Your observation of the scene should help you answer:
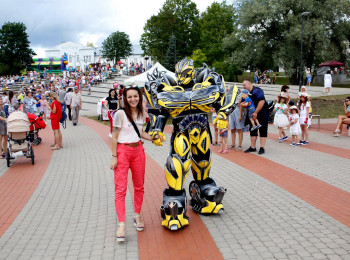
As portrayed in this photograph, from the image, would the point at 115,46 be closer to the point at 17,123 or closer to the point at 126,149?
the point at 17,123

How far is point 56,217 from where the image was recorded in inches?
205

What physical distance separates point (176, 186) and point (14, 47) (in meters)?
76.5

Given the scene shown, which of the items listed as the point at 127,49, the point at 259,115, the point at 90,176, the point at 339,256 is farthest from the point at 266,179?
the point at 127,49

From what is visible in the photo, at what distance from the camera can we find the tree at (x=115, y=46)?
75.5 metres

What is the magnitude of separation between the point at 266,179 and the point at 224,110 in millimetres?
2658

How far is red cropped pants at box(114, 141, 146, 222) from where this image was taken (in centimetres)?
425

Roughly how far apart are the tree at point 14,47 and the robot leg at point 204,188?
2801 inches

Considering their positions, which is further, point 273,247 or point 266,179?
point 266,179

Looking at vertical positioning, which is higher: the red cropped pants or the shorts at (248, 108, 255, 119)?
the shorts at (248, 108, 255, 119)

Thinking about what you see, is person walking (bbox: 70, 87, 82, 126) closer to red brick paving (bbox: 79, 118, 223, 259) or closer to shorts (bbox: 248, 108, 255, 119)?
shorts (bbox: 248, 108, 255, 119)

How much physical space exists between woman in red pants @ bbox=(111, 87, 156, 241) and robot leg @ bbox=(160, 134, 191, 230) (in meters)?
0.43

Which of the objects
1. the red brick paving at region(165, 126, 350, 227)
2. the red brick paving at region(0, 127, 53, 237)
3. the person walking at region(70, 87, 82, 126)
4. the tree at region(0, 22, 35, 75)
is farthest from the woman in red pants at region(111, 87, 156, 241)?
the tree at region(0, 22, 35, 75)

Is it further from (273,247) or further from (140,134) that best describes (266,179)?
(140,134)

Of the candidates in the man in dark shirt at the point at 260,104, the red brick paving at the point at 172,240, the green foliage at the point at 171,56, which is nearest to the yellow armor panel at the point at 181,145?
the red brick paving at the point at 172,240
